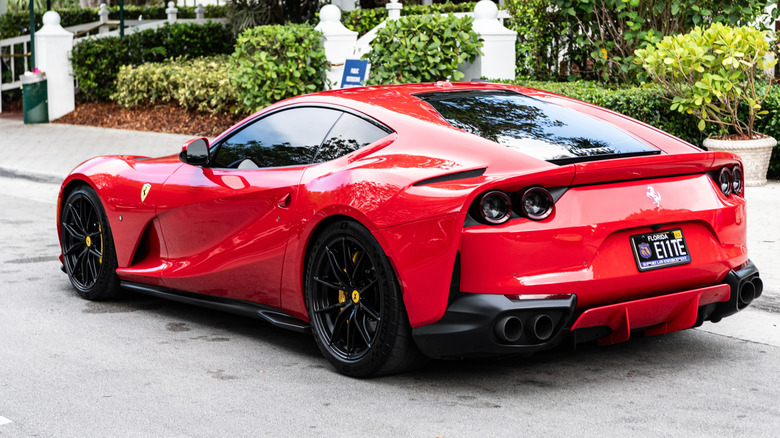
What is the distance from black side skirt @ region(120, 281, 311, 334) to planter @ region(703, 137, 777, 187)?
19.9 feet

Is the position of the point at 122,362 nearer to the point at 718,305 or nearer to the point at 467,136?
the point at 467,136

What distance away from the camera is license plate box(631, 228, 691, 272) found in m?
4.53

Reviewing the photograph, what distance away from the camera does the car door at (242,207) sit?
529cm

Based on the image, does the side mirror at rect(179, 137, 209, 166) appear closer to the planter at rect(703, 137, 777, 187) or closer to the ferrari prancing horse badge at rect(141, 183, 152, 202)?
the ferrari prancing horse badge at rect(141, 183, 152, 202)

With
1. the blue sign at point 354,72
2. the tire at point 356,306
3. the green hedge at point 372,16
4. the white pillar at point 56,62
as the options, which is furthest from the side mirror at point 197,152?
the white pillar at point 56,62

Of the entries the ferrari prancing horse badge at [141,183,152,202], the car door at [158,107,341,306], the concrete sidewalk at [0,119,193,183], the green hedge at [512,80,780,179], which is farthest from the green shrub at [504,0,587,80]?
the car door at [158,107,341,306]

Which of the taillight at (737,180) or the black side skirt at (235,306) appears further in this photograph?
the black side skirt at (235,306)

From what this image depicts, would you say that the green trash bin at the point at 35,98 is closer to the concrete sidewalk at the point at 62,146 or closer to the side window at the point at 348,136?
the concrete sidewalk at the point at 62,146

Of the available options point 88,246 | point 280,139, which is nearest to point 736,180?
point 280,139

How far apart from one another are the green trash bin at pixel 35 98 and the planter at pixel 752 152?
1370 centimetres

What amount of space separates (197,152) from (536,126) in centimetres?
199

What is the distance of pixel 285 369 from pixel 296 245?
627 mm

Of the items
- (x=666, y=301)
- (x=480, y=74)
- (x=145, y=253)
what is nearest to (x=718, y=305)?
(x=666, y=301)

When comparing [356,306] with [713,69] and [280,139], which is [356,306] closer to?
[280,139]
